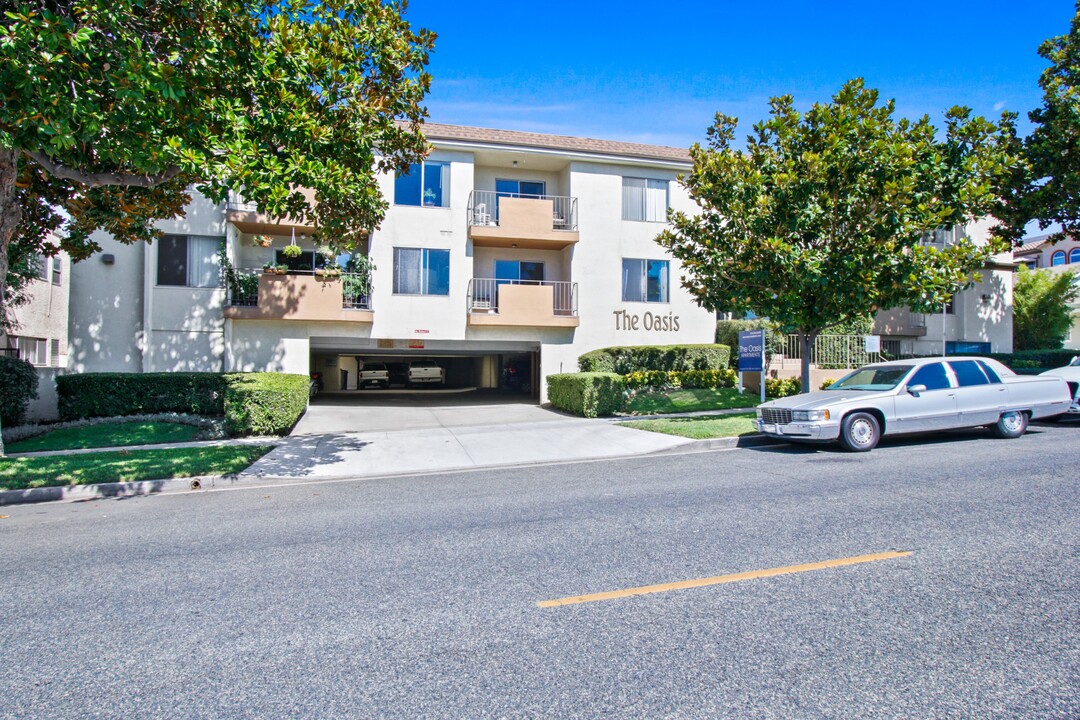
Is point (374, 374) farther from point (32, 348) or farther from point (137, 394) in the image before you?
point (32, 348)

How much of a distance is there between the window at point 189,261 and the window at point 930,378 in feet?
59.2

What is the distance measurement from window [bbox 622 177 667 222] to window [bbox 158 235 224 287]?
12.9 metres

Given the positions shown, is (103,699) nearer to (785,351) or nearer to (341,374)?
(785,351)

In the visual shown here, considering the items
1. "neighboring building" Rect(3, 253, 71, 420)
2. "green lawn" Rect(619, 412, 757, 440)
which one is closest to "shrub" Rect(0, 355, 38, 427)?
"neighboring building" Rect(3, 253, 71, 420)

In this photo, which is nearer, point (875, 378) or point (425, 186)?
point (875, 378)

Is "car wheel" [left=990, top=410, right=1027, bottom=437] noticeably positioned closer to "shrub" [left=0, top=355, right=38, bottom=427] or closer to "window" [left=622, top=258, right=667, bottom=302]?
"window" [left=622, top=258, right=667, bottom=302]

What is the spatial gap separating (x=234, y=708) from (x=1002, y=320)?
111ft

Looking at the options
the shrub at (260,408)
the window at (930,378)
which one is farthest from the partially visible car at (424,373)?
the window at (930,378)

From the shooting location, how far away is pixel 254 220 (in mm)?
18812

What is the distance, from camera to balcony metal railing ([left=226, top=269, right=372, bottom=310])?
1891 centimetres

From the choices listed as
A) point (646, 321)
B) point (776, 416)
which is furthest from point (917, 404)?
point (646, 321)

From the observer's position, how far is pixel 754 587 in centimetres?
442

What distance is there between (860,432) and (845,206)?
5.37m

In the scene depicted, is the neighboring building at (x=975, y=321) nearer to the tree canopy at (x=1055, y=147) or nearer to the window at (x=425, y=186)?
the tree canopy at (x=1055, y=147)
